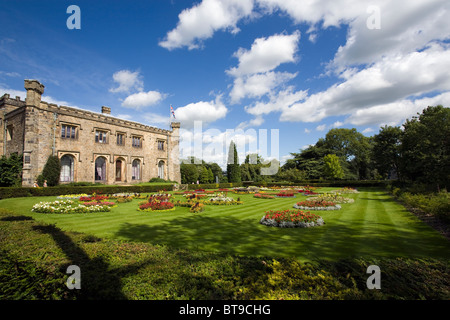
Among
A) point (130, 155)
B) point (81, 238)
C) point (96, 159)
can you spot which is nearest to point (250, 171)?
point (130, 155)

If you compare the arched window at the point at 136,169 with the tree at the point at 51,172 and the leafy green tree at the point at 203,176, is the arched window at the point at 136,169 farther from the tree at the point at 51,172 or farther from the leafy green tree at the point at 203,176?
the leafy green tree at the point at 203,176

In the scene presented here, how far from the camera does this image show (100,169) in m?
30.6

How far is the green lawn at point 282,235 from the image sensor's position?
628 centimetres

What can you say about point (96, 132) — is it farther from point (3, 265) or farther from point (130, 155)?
point (3, 265)

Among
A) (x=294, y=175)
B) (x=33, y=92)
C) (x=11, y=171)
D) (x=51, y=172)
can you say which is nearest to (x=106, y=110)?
(x=33, y=92)

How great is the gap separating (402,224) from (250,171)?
52192 mm

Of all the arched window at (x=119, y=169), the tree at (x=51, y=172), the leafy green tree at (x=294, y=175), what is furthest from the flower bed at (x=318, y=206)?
the leafy green tree at (x=294, y=175)

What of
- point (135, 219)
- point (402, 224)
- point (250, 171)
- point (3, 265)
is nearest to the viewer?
point (3, 265)

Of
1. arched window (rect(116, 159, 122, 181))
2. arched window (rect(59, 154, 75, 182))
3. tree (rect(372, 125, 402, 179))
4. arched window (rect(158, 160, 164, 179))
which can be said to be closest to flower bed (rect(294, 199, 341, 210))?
arched window (rect(59, 154, 75, 182))

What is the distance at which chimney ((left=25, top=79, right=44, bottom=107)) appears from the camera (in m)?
22.6

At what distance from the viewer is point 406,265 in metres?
4.80

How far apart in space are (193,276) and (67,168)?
29922 millimetres

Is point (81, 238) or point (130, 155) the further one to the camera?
point (130, 155)

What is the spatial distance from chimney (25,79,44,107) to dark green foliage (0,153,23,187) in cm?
608
